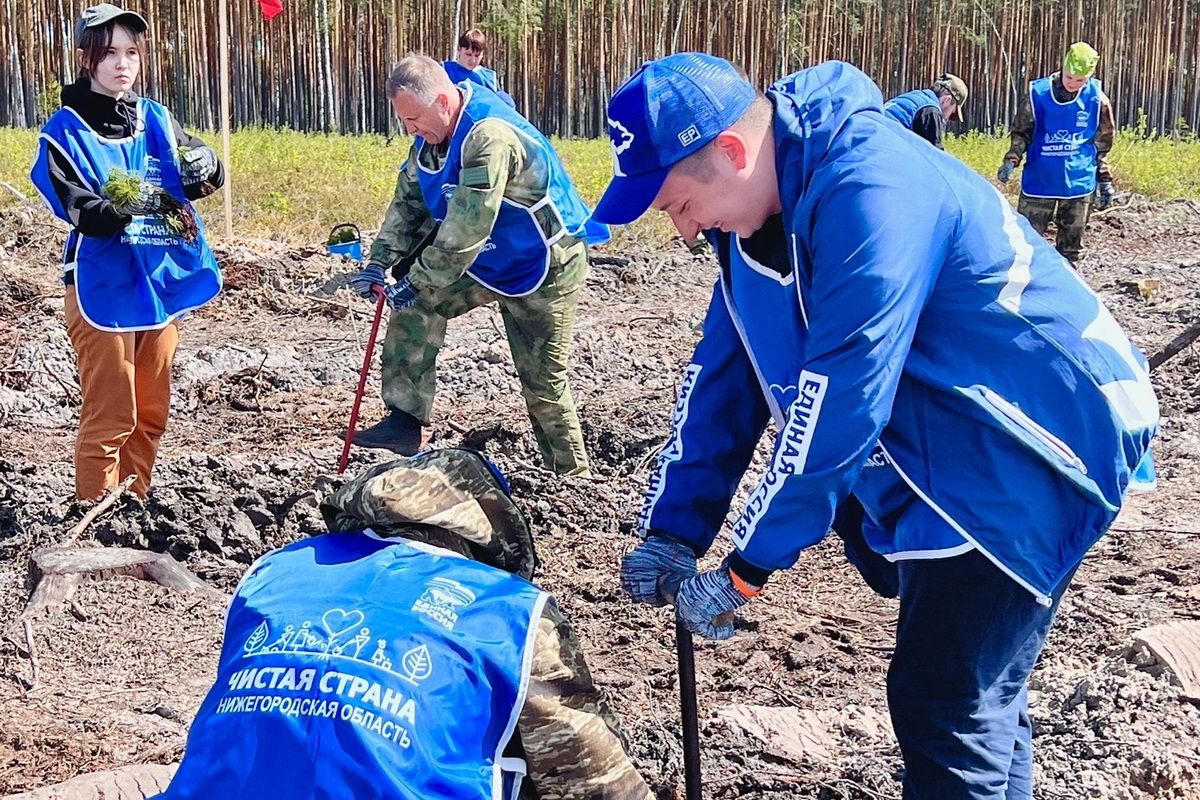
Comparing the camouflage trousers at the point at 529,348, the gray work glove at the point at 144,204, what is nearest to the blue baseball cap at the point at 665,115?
the gray work glove at the point at 144,204

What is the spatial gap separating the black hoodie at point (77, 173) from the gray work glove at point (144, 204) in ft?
0.08

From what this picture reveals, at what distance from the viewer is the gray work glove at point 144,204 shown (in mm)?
4633

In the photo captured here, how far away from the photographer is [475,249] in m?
5.19

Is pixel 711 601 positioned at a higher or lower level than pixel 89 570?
higher

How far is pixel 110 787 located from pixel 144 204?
2.45m

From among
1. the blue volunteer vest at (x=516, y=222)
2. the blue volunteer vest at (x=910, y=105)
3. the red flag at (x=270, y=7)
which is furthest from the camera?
the red flag at (x=270, y=7)

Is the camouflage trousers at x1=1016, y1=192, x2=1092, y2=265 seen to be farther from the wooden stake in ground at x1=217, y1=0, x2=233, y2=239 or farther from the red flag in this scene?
the wooden stake in ground at x1=217, y1=0, x2=233, y2=239

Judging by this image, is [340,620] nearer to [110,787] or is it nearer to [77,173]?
[110,787]

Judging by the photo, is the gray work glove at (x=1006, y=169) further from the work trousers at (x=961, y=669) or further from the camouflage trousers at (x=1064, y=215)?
the work trousers at (x=961, y=669)

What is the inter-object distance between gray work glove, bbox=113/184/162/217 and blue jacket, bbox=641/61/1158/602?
10.4 feet

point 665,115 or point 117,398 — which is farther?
point 117,398

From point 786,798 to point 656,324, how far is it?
5.77m

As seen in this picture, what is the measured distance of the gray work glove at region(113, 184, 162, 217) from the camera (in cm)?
463

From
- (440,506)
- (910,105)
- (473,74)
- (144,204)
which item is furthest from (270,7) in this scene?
(440,506)
